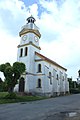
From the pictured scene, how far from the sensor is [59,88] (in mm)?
41375

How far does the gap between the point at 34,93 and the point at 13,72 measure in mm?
10734

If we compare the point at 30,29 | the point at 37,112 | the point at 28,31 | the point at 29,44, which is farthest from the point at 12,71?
the point at 30,29

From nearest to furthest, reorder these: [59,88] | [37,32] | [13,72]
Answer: [13,72] < [37,32] < [59,88]

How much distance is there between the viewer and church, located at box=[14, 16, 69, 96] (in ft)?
109

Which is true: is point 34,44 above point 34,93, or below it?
above

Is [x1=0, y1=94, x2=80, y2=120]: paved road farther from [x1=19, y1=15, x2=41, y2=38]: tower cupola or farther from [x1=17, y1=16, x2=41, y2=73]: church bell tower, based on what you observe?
[x1=19, y1=15, x2=41, y2=38]: tower cupola

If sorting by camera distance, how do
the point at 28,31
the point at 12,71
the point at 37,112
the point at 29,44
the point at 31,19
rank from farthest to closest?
the point at 31,19
the point at 28,31
the point at 29,44
the point at 12,71
the point at 37,112

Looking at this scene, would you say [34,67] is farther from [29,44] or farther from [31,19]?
[31,19]

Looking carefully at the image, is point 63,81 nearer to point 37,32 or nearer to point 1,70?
point 37,32

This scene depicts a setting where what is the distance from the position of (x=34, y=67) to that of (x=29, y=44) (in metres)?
4.97

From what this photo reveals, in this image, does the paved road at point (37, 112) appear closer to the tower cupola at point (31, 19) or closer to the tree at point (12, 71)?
the tree at point (12, 71)

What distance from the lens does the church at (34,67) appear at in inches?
1312

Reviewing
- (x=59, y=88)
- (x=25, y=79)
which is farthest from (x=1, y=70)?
(x=59, y=88)

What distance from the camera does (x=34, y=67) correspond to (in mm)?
35219
